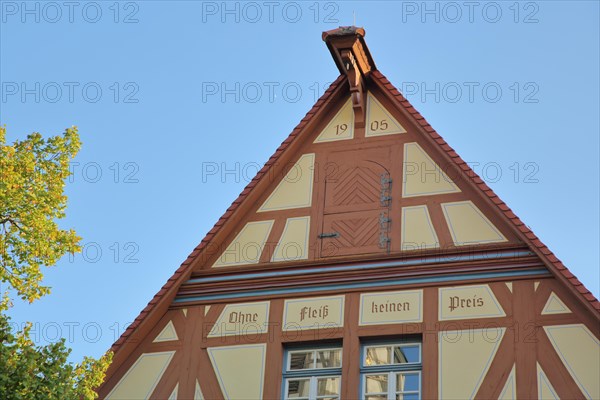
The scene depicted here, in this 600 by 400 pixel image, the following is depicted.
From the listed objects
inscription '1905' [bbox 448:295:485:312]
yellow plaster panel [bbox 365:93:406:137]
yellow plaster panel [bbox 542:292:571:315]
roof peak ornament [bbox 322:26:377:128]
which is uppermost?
roof peak ornament [bbox 322:26:377:128]

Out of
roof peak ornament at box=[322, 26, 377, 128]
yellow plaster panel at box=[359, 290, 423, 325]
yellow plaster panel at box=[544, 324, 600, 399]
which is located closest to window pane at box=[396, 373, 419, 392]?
yellow plaster panel at box=[359, 290, 423, 325]

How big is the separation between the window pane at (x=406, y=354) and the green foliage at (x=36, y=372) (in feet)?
12.1

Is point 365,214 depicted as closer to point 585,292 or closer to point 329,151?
point 329,151

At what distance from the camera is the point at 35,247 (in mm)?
14445

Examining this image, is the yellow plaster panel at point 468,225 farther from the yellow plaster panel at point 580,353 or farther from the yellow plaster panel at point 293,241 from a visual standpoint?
the yellow plaster panel at point 293,241

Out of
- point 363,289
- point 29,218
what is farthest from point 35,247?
point 363,289

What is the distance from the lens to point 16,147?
1476 centimetres

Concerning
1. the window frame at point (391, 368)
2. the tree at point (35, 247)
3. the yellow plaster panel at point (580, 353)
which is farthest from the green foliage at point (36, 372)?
the yellow plaster panel at point (580, 353)

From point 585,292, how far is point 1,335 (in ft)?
21.1

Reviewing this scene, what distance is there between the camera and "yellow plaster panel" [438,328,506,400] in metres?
15.0

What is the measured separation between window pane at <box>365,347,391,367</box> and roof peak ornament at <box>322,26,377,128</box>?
3.35 metres

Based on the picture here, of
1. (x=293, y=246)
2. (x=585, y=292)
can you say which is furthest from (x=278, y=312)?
(x=585, y=292)

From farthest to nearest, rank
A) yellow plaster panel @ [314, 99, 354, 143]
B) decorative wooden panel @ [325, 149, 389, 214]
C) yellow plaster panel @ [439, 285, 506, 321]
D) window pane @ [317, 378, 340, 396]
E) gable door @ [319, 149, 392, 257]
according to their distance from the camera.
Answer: yellow plaster panel @ [314, 99, 354, 143] < decorative wooden panel @ [325, 149, 389, 214] < gable door @ [319, 149, 392, 257] < window pane @ [317, 378, 340, 396] < yellow plaster panel @ [439, 285, 506, 321]

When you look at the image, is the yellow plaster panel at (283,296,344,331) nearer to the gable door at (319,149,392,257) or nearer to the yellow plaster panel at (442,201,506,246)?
the gable door at (319,149,392,257)
